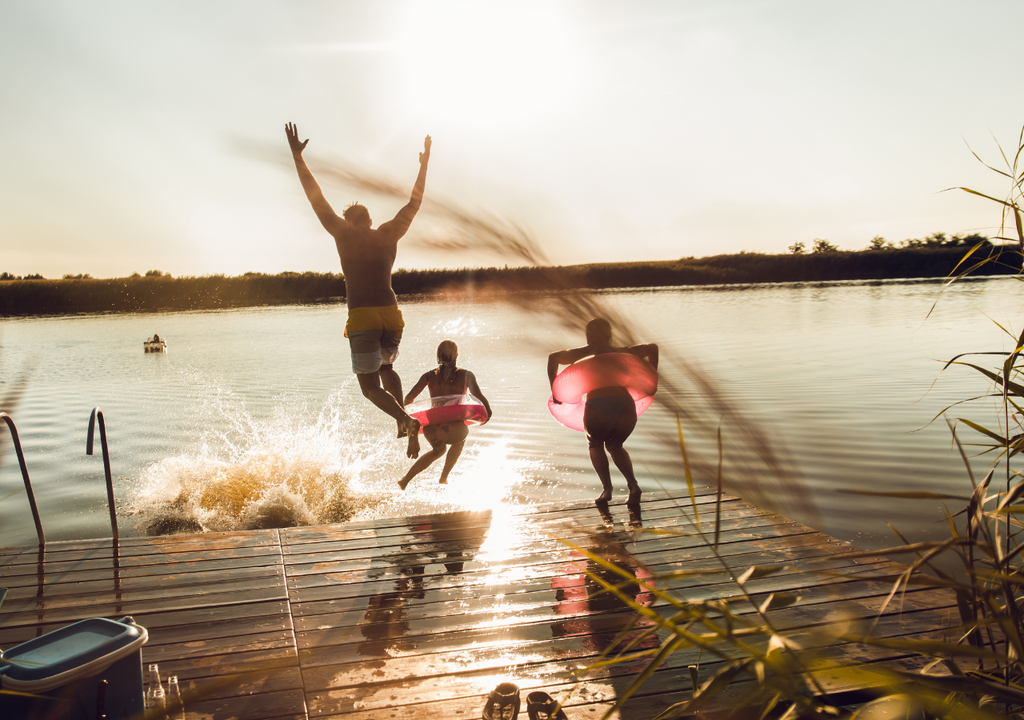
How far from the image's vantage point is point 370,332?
5246 millimetres

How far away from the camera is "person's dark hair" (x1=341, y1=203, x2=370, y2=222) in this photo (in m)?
5.35

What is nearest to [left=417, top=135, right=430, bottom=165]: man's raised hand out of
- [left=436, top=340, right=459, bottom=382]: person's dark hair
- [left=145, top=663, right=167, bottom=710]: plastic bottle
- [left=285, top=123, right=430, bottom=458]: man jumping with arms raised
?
[left=285, top=123, right=430, bottom=458]: man jumping with arms raised

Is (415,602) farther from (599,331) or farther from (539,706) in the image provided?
(599,331)

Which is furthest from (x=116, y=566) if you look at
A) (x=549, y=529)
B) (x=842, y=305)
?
(x=842, y=305)

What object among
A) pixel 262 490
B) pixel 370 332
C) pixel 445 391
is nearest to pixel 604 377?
pixel 445 391

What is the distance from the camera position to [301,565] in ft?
14.5

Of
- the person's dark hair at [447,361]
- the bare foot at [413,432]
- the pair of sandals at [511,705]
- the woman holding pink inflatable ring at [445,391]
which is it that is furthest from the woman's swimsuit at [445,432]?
the pair of sandals at [511,705]

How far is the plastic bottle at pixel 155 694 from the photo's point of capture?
2.76m

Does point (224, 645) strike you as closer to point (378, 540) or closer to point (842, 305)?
point (378, 540)

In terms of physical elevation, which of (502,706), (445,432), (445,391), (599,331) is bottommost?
(502,706)

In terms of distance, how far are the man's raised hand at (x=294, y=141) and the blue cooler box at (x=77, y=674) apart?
368 cm

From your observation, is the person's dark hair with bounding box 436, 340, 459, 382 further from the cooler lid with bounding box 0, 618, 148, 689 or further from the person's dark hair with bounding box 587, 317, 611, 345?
the cooler lid with bounding box 0, 618, 148, 689

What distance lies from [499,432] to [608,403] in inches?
306

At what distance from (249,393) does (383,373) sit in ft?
49.7
